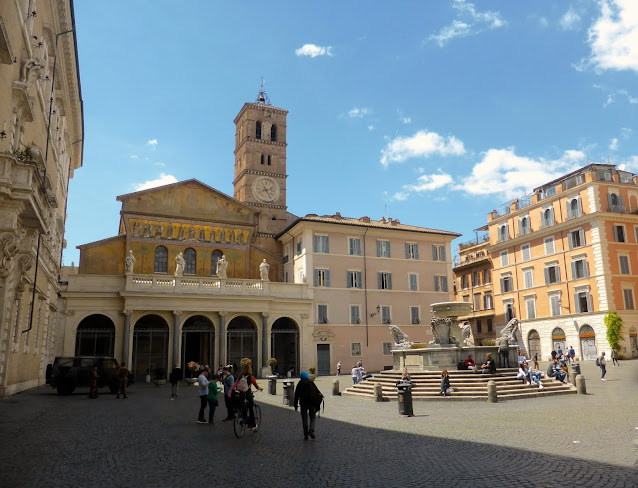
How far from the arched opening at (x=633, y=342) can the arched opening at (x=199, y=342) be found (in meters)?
31.2

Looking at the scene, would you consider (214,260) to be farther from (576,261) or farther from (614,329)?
(614,329)

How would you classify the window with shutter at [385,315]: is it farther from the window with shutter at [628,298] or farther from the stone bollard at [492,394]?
the stone bollard at [492,394]

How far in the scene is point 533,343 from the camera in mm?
45969

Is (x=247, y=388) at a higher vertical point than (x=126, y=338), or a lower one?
lower

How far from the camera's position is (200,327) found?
3653cm

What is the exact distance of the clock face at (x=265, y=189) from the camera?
196ft

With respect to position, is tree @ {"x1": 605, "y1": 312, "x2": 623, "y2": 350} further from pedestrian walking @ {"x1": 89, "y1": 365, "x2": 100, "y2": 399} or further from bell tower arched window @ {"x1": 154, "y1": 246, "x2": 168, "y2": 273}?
pedestrian walking @ {"x1": 89, "y1": 365, "x2": 100, "y2": 399}

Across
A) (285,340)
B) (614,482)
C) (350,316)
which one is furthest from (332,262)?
(614,482)

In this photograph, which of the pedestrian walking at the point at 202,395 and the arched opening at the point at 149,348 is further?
the arched opening at the point at 149,348

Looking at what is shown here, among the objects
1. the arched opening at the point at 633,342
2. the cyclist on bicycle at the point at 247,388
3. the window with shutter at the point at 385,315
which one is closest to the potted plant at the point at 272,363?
the window with shutter at the point at 385,315

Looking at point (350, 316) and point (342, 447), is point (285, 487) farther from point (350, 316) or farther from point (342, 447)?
point (350, 316)

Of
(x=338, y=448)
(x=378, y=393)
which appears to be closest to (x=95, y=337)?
(x=378, y=393)

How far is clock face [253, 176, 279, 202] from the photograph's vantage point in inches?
2355

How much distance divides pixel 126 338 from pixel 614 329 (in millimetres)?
34925
